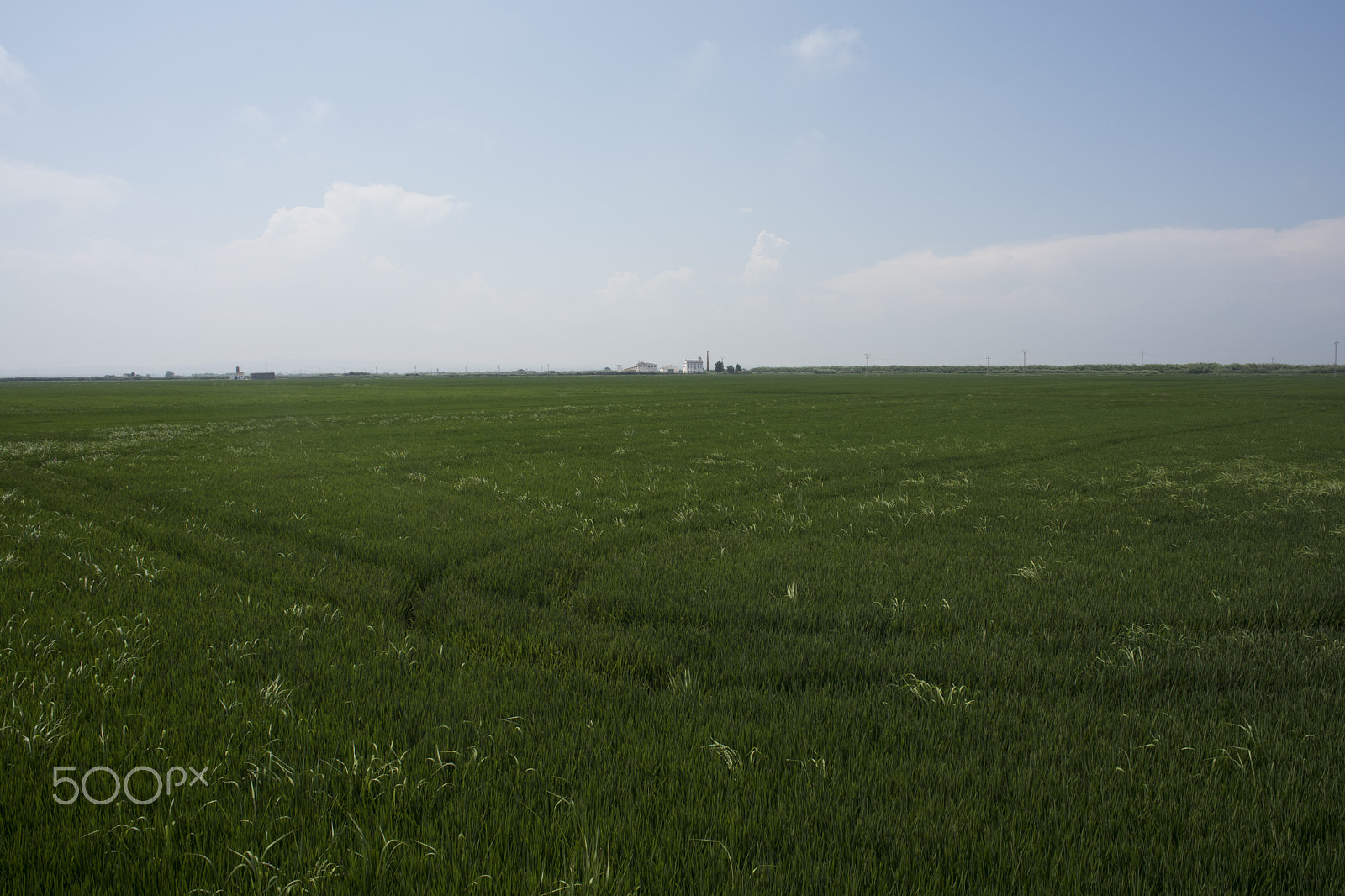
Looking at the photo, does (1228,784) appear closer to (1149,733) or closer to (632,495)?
(1149,733)

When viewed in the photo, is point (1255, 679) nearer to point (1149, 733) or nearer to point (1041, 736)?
point (1149, 733)

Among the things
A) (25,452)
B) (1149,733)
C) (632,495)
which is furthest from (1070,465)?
(25,452)

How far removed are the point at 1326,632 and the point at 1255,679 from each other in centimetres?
197

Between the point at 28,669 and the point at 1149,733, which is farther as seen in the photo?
the point at 28,669

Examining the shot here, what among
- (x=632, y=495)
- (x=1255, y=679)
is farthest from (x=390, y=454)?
(x=1255, y=679)

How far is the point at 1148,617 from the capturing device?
7461mm

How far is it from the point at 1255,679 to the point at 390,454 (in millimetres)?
24744

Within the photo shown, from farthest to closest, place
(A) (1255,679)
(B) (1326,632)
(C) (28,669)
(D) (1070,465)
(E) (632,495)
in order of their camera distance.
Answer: (D) (1070,465) → (E) (632,495) → (B) (1326,632) → (A) (1255,679) → (C) (28,669)

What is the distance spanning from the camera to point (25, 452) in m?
24.0

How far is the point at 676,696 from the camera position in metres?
5.55

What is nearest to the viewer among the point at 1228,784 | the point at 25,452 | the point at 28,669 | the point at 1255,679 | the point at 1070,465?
the point at 1228,784

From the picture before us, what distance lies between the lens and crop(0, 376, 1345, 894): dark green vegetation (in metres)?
3.54

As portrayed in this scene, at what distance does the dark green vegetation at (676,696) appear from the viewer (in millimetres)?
3545

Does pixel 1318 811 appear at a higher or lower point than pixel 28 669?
lower
